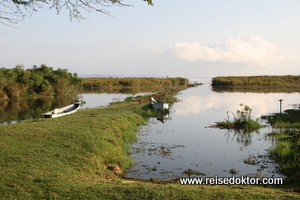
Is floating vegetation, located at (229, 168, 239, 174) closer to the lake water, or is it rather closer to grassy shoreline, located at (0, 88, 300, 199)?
the lake water

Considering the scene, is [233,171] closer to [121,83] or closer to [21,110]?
[21,110]

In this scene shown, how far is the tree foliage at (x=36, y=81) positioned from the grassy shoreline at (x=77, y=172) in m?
31.4

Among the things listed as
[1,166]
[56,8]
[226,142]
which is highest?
[56,8]

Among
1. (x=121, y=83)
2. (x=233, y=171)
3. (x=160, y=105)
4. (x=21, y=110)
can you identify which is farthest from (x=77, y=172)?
(x=121, y=83)

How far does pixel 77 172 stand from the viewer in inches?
280

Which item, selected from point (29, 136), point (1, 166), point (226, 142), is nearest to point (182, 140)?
point (226, 142)

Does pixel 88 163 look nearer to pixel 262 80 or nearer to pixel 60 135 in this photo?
pixel 60 135

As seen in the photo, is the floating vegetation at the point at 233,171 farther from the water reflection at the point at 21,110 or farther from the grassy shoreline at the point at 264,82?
the grassy shoreline at the point at 264,82

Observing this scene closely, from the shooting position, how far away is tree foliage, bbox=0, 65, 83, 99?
38912mm

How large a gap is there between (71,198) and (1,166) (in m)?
2.54

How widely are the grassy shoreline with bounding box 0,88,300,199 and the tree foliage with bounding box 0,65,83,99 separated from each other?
31.4 metres

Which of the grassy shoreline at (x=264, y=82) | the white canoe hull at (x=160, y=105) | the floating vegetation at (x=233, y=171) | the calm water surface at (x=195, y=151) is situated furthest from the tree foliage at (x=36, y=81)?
the grassy shoreline at (x=264, y=82)

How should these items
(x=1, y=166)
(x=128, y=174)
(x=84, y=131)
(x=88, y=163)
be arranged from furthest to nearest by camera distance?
(x=84, y=131) < (x=128, y=174) < (x=88, y=163) < (x=1, y=166)

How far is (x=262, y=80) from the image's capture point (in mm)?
81688
